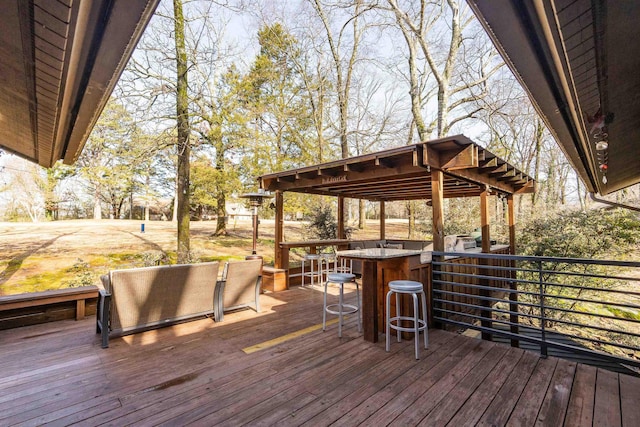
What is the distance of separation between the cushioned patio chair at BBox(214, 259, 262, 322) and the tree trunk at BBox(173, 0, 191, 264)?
372 cm

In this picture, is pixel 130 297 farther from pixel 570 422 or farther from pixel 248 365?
pixel 570 422

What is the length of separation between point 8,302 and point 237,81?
817 cm

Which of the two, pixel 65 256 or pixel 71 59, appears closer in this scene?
pixel 71 59

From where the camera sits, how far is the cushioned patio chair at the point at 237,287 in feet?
12.9

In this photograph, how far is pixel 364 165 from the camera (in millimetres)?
4867

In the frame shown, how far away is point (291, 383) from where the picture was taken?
94.6 inches

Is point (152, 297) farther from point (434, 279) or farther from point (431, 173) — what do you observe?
point (431, 173)

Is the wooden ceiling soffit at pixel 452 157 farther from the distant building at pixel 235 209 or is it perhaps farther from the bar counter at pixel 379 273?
the distant building at pixel 235 209

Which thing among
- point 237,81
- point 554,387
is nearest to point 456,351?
point 554,387

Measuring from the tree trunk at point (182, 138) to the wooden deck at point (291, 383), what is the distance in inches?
157

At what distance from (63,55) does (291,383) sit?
264cm

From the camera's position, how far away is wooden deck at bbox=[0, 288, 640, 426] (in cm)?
199

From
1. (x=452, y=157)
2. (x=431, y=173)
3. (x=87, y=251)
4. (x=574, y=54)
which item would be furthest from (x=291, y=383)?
(x=87, y=251)

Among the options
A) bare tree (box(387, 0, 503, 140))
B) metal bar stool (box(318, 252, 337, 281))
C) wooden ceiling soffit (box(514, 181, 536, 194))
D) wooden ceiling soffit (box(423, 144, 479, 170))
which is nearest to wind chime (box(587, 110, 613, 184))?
wooden ceiling soffit (box(423, 144, 479, 170))
